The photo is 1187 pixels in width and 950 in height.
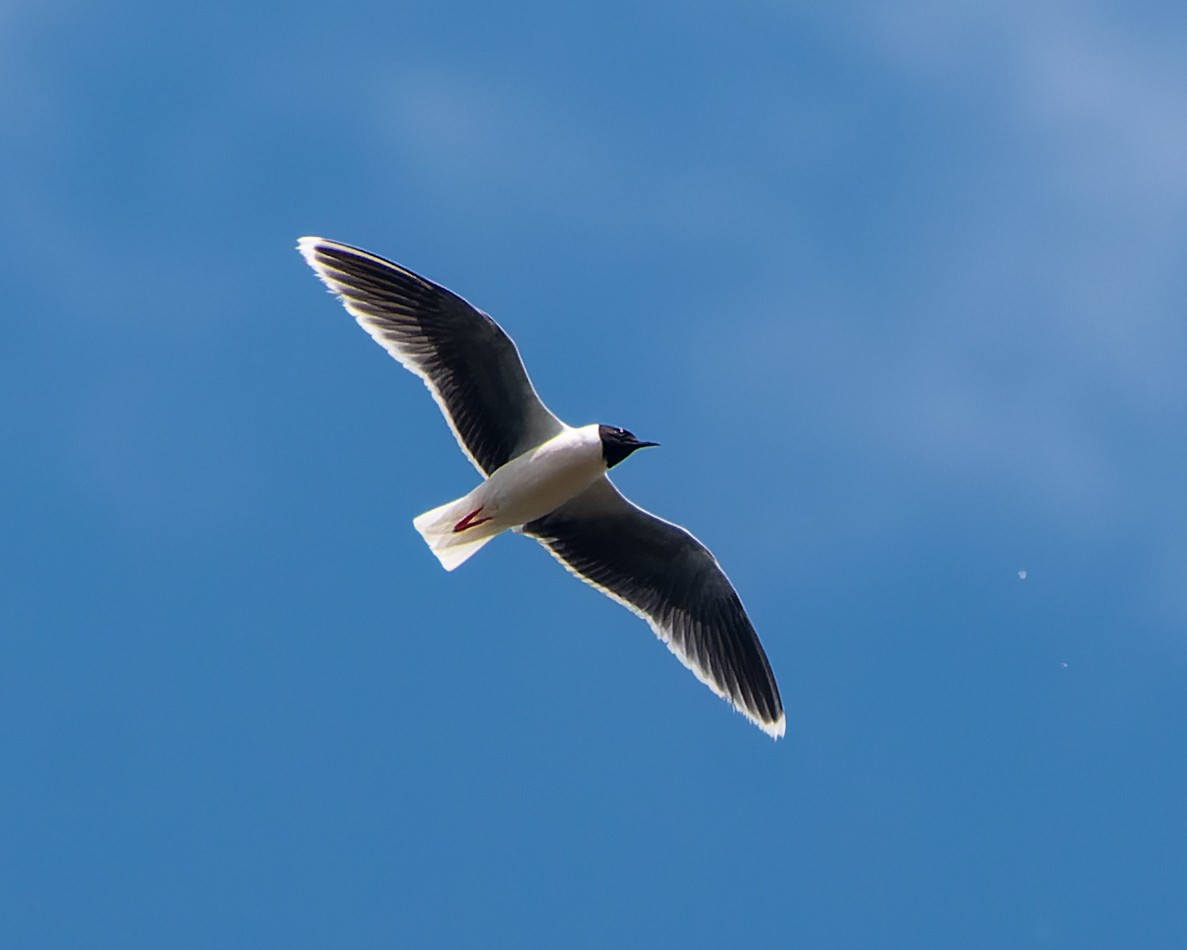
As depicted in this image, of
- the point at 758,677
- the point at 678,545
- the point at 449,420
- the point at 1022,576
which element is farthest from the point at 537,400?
the point at 1022,576

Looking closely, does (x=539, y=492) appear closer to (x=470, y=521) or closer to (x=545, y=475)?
(x=545, y=475)

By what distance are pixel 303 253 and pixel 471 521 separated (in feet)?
7.23

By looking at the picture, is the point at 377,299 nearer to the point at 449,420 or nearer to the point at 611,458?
the point at 449,420

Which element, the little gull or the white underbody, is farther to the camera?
the little gull

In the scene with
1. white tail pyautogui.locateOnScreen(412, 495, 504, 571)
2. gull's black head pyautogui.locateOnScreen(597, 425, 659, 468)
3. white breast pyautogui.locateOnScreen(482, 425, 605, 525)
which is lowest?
white tail pyautogui.locateOnScreen(412, 495, 504, 571)

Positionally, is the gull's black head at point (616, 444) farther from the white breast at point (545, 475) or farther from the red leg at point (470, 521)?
the red leg at point (470, 521)

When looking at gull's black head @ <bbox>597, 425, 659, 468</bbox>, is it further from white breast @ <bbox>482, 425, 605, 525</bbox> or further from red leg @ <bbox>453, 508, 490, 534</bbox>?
red leg @ <bbox>453, 508, 490, 534</bbox>

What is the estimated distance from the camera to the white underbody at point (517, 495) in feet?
38.9

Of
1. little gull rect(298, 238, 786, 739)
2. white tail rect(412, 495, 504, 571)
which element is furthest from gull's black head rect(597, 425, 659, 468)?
white tail rect(412, 495, 504, 571)

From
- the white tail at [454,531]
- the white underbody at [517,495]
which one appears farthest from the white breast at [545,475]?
the white tail at [454,531]

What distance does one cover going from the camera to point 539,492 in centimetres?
1191

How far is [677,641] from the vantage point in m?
12.9

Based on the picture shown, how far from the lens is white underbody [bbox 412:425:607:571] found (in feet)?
38.9

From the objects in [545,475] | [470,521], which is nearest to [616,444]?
[545,475]
